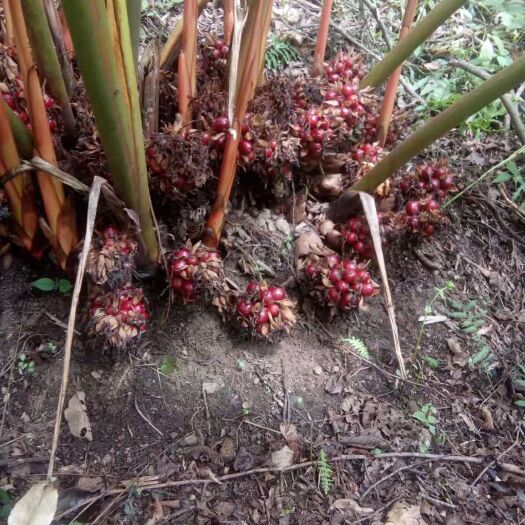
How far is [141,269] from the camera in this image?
56.2 inches

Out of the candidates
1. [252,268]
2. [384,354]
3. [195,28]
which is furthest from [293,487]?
[195,28]

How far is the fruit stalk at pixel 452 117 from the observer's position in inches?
43.4

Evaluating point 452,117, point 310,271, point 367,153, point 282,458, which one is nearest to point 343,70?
point 367,153

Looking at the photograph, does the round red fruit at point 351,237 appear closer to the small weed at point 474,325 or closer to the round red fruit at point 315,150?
the round red fruit at point 315,150

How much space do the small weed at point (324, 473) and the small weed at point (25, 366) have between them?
78 cm

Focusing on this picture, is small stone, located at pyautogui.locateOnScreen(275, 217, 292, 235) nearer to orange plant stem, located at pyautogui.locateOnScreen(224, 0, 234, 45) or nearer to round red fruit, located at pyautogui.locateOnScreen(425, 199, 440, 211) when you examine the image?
round red fruit, located at pyautogui.locateOnScreen(425, 199, 440, 211)

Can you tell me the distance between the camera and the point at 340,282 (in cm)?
146

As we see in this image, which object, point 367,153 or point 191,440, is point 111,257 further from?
point 367,153

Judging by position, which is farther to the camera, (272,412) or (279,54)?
(279,54)

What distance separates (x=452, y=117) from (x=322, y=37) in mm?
717

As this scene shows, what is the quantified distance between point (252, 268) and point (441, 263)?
691 millimetres

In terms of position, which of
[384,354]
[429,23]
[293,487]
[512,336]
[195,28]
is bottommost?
[293,487]

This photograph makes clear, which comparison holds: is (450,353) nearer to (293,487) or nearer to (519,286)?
(519,286)

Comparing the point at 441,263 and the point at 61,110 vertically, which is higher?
the point at 61,110
